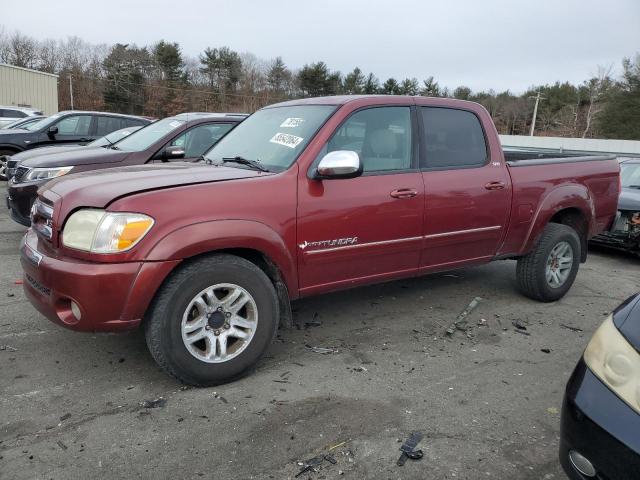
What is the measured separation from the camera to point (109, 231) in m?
2.76

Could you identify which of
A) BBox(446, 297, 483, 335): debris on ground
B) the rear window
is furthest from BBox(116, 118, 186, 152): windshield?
BBox(446, 297, 483, 335): debris on ground

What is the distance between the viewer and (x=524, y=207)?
458cm

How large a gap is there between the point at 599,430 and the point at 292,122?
2854 millimetres

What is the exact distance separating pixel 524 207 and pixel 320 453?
121 inches

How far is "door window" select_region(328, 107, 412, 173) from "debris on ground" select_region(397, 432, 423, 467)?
6.04 feet

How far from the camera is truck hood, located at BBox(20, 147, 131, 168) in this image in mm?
6043

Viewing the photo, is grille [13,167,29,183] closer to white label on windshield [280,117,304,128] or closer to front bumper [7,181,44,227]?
front bumper [7,181,44,227]

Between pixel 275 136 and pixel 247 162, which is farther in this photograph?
pixel 275 136

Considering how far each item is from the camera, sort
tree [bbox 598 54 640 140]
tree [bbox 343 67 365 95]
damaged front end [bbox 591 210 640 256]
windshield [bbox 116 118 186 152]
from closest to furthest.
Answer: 1. windshield [bbox 116 118 186 152]
2. damaged front end [bbox 591 210 640 256]
3. tree [bbox 598 54 640 140]
4. tree [bbox 343 67 365 95]

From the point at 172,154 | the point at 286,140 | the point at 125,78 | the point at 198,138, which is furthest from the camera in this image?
the point at 125,78

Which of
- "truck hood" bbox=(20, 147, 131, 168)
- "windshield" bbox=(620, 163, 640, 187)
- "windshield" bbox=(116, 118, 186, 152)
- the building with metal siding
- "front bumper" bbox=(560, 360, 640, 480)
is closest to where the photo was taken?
"front bumper" bbox=(560, 360, 640, 480)

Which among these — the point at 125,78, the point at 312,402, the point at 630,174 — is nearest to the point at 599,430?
the point at 312,402

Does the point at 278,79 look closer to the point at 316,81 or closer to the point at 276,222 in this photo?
the point at 316,81

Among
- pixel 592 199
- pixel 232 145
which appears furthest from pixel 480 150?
pixel 232 145
